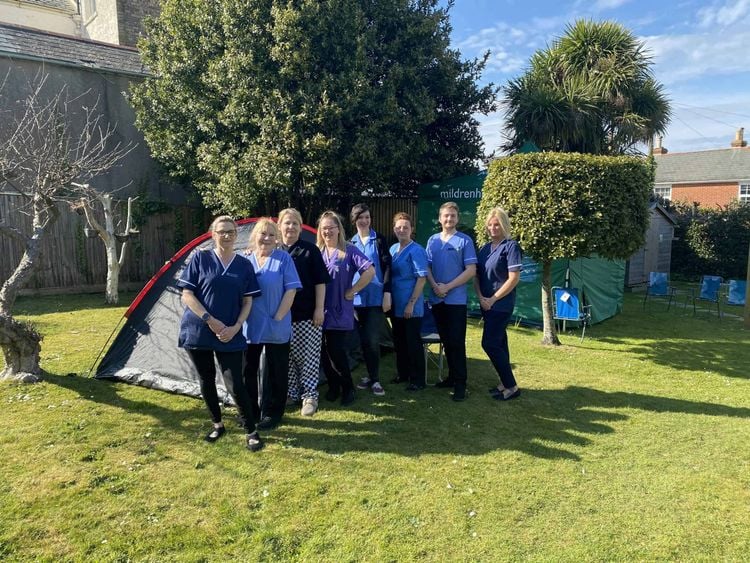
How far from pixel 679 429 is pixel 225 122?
25.3 feet

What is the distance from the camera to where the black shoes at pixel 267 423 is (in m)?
4.15

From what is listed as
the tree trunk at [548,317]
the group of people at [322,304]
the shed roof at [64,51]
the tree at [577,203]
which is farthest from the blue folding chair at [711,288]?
the shed roof at [64,51]

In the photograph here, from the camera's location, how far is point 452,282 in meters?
4.69

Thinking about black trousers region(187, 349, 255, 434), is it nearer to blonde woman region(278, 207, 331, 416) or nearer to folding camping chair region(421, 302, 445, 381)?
blonde woman region(278, 207, 331, 416)

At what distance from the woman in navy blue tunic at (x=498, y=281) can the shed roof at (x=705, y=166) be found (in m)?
28.2

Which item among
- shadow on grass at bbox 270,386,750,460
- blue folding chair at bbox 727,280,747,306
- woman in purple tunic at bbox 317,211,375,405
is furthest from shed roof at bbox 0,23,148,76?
blue folding chair at bbox 727,280,747,306

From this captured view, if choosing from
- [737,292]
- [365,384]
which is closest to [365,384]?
[365,384]

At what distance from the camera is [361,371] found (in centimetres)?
593

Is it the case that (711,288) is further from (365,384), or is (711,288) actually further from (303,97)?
(303,97)

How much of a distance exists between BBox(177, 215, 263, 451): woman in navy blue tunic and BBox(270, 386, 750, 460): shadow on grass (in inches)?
32.2

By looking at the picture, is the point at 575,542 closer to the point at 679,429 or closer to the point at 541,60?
the point at 679,429

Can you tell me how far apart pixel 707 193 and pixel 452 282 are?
97.8ft

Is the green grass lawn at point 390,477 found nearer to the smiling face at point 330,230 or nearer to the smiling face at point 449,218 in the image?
the smiling face at point 330,230

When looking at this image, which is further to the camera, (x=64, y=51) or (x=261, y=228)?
(x=64, y=51)
